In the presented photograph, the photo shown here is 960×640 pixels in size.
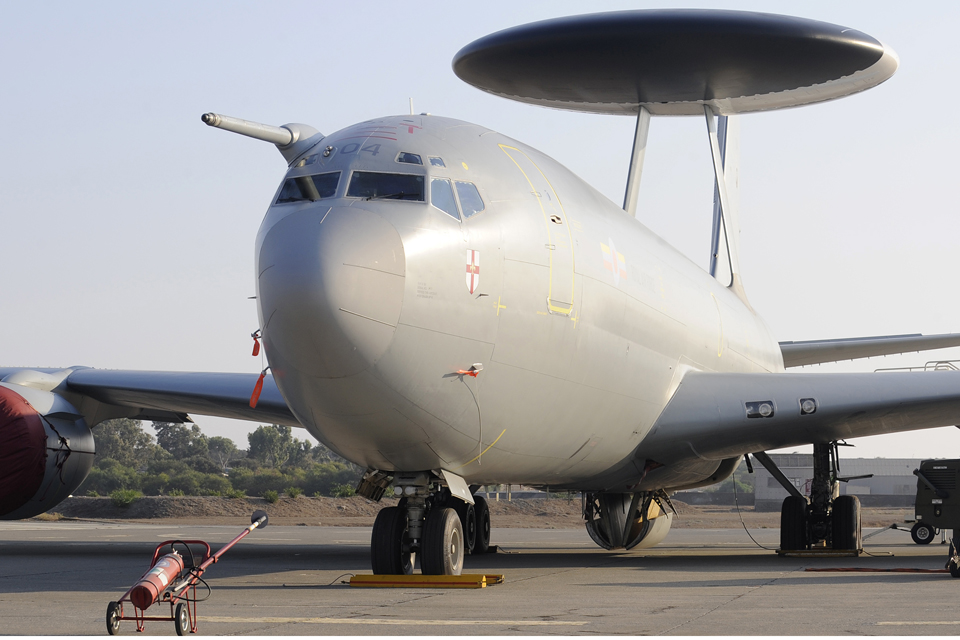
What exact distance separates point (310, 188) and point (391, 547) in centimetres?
367

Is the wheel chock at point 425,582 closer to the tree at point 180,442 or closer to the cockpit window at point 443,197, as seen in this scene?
the cockpit window at point 443,197

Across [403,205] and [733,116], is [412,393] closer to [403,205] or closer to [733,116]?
[403,205]

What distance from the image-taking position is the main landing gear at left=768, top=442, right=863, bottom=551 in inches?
736

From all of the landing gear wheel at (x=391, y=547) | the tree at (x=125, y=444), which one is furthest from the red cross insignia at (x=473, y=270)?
the tree at (x=125, y=444)

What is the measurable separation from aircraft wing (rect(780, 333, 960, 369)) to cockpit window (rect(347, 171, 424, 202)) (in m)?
15.2

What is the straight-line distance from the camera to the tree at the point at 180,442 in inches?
4611

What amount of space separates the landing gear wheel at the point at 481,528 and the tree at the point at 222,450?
105 meters

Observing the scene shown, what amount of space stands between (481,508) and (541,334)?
8.06m

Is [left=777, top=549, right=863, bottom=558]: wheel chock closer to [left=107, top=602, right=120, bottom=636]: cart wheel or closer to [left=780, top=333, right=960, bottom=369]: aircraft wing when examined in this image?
[left=780, top=333, right=960, bottom=369]: aircraft wing

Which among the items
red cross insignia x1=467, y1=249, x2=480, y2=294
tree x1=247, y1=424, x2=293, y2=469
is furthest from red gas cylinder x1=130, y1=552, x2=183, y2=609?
tree x1=247, y1=424, x2=293, y2=469

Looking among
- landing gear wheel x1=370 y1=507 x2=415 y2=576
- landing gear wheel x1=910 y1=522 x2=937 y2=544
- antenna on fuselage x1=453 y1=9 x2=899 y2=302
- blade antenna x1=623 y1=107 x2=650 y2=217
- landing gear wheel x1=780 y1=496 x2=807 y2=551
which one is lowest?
landing gear wheel x1=910 y1=522 x2=937 y2=544

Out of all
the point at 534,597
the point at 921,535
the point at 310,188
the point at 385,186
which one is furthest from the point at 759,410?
the point at 921,535

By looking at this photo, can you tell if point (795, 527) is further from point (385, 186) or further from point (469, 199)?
point (385, 186)

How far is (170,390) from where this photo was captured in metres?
17.7
